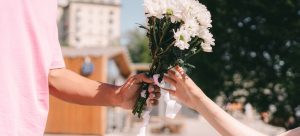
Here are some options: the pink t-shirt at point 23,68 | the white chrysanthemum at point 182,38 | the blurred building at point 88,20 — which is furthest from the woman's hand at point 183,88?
the blurred building at point 88,20

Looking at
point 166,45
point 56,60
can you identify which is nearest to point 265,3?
point 166,45

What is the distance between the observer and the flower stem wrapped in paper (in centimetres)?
230

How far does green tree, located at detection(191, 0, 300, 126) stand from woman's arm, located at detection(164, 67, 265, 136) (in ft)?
12.2

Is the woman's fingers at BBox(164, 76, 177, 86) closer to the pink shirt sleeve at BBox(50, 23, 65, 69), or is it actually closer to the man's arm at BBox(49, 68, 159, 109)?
the man's arm at BBox(49, 68, 159, 109)

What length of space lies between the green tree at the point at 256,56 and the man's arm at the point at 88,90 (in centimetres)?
422

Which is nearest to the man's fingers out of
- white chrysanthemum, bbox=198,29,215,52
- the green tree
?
white chrysanthemum, bbox=198,29,215,52

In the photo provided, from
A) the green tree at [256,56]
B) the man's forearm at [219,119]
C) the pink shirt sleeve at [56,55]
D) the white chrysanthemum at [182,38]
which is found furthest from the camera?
the green tree at [256,56]

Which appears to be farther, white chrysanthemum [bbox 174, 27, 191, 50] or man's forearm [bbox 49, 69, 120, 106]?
white chrysanthemum [bbox 174, 27, 191, 50]

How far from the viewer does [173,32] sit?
2.35 metres

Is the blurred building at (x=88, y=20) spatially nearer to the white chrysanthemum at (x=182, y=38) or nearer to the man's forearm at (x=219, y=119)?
the man's forearm at (x=219, y=119)

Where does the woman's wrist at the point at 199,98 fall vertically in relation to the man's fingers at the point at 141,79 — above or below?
below

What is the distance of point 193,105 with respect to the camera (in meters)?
2.49

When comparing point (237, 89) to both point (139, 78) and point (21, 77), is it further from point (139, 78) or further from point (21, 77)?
point (21, 77)

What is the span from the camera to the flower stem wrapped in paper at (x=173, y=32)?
7.54 feet
